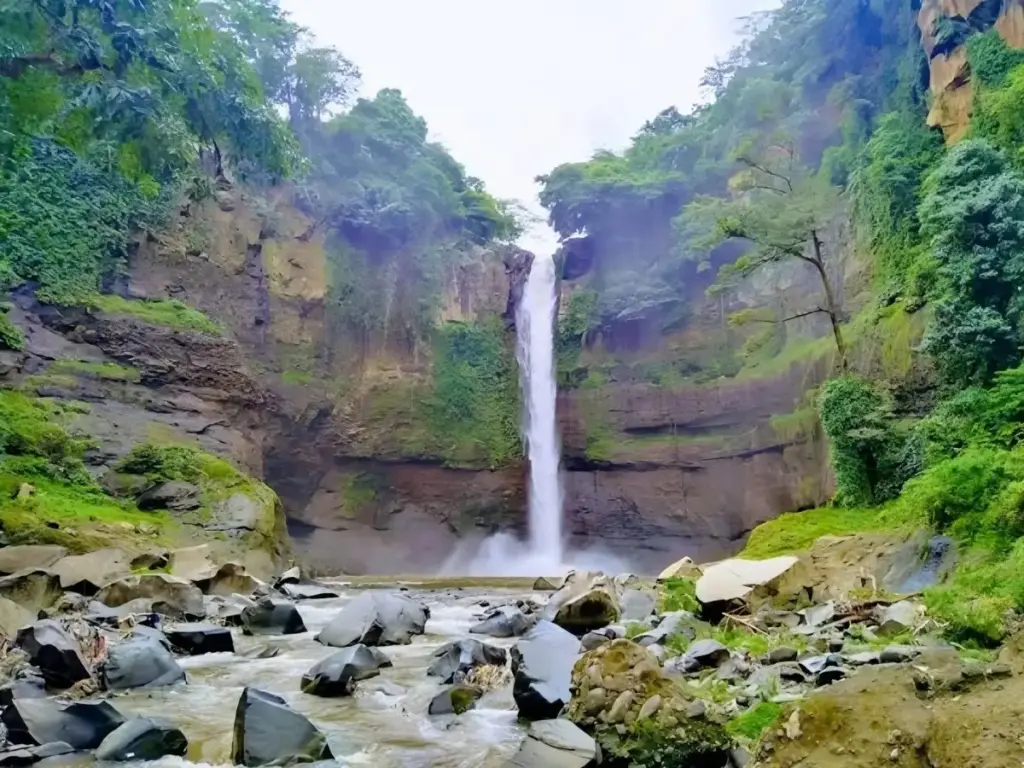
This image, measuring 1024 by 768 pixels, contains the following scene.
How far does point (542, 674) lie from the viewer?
16.8 feet

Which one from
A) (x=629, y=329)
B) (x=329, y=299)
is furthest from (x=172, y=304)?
(x=629, y=329)

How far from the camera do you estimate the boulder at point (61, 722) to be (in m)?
4.30

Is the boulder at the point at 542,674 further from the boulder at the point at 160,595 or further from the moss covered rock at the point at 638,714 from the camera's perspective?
the boulder at the point at 160,595

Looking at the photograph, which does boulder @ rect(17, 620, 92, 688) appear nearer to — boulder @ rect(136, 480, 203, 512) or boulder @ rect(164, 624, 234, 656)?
boulder @ rect(164, 624, 234, 656)

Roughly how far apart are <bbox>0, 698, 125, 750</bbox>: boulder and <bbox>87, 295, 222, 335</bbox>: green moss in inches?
751

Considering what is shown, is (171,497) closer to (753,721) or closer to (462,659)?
(462,659)

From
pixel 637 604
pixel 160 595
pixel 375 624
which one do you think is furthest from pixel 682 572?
pixel 160 595

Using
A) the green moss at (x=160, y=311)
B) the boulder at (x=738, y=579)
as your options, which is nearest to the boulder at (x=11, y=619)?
the boulder at (x=738, y=579)

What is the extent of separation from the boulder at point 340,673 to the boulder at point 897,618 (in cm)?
409

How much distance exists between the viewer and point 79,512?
1448 centimetres

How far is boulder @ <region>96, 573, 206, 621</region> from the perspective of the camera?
9648 millimetres

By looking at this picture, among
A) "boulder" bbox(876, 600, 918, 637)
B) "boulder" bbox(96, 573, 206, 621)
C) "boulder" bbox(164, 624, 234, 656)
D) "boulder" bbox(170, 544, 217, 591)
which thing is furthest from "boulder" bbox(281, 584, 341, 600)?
"boulder" bbox(876, 600, 918, 637)

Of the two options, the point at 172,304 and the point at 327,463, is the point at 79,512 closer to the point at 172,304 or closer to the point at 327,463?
the point at 172,304

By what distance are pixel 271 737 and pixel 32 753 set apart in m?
1.23
